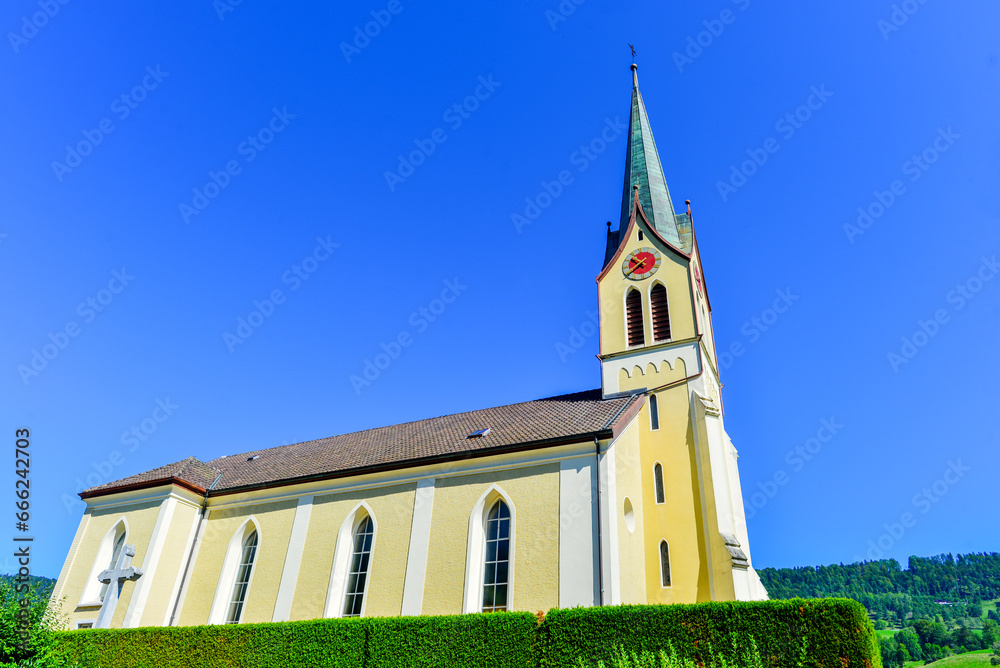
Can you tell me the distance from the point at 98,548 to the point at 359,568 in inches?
432

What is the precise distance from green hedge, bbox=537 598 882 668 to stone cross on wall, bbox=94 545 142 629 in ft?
46.8

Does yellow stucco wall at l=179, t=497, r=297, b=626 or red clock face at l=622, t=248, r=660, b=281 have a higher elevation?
red clock face at l=622, t=248, r=660, b=281

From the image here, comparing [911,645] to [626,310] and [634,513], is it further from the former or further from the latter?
[634,513]

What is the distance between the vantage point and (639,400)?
68.8ft

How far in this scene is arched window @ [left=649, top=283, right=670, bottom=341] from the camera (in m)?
23.1

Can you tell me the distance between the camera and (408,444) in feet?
73.8

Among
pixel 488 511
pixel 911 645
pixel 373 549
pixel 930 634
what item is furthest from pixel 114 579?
pixel 930 634

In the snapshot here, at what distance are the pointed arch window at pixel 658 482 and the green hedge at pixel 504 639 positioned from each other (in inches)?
295

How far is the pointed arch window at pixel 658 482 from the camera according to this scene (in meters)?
→ 19.4

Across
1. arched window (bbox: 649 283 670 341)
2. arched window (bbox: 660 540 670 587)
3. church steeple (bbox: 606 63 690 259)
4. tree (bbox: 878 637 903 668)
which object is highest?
church steeple (bbox: 606 63 690 259)

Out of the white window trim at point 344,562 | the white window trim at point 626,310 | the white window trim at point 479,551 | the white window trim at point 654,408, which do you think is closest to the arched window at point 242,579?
the white window trim at point 344,562

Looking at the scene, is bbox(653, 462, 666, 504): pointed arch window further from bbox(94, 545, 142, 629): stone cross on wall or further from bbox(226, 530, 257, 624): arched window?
bbox(94, 545, 142, 629): stone cross on wall

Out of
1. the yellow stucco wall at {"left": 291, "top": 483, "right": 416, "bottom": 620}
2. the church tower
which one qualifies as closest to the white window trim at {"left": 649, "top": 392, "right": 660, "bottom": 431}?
the church tower

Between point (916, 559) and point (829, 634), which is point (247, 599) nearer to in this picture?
point (829, 634)
